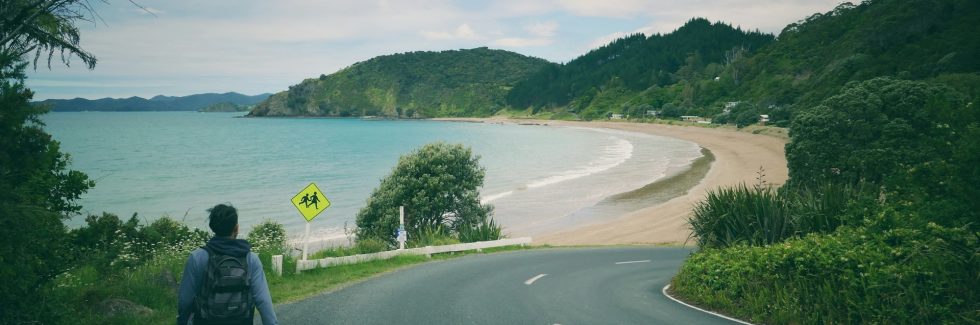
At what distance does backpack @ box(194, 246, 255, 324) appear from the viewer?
525 cm

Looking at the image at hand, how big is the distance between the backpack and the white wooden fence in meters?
10.4

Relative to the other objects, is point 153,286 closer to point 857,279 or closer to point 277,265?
point 277,265

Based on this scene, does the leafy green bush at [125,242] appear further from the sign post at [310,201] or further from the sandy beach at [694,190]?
the sandy beach at [694,190]

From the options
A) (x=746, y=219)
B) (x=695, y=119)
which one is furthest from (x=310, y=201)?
(x=695, y=119)

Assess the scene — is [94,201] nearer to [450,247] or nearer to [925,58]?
[450,247]

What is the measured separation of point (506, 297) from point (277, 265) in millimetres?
5512

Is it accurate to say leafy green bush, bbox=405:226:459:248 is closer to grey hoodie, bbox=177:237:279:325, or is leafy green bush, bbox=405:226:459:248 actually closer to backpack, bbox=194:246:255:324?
grey hoodie, bbox=177:237:279:325

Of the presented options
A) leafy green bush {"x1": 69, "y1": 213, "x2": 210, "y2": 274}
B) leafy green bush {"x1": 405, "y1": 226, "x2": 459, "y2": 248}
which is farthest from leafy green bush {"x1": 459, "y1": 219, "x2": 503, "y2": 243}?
leafy green bush {"x1": 69, "y1": 213, "x2": 210, "y2": 274}

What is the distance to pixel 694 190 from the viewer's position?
4859 centimetres

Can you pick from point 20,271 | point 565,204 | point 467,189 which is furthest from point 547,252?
point 565,204

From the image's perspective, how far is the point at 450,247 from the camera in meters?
22.0

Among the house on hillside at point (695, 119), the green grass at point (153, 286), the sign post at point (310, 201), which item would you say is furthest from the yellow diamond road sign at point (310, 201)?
the house on hillside at point (695, 119)

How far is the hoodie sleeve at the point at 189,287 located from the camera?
536cm

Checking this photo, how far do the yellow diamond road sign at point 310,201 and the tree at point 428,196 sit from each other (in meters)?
10.6
